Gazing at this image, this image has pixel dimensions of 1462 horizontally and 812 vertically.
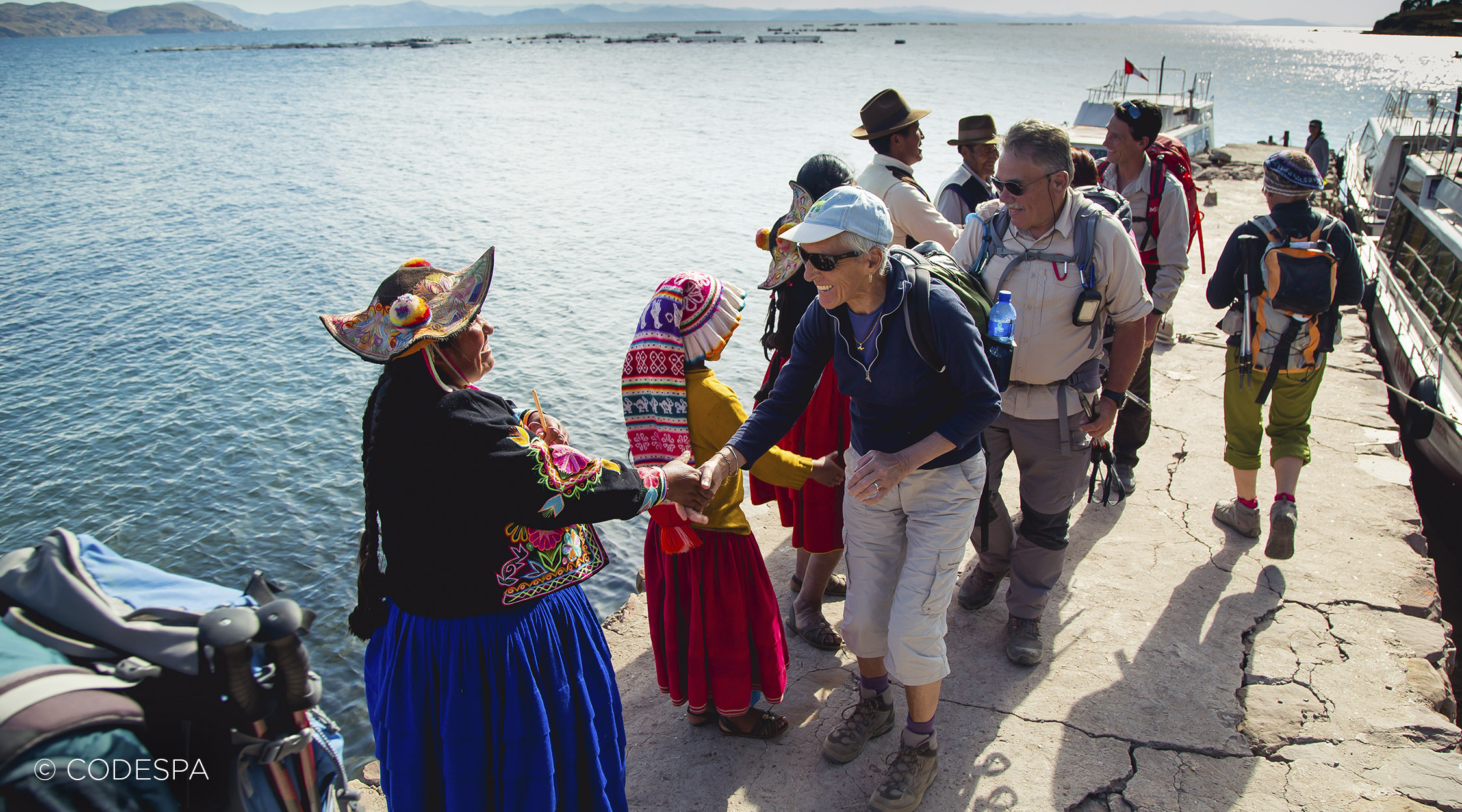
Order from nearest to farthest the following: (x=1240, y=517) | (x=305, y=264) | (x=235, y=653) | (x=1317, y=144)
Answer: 1. (x=235, y=653)
2. (x=1240, y=517)
3. (x=305, y=264)
4. (x=1317, y=144)

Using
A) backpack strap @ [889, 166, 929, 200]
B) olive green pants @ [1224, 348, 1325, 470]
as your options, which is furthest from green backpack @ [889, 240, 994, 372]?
olive green pants @ [1224, 348, 1325, 470]

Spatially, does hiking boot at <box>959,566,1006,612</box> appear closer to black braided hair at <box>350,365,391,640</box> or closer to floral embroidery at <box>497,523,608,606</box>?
floral embroidery at <box>497,523,608,606</box>

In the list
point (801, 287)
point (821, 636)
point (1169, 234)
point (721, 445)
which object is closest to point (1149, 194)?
point (1169, 234)

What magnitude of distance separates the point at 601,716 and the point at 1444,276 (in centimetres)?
941

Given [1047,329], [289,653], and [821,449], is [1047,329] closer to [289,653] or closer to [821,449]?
[821,449]

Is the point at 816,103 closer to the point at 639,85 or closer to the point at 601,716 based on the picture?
the point at 639,85

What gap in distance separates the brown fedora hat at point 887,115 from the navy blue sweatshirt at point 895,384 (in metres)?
1.77

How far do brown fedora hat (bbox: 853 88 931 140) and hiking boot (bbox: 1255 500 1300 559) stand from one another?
2.87 m

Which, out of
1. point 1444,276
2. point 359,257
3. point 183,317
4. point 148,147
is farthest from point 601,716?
point 148,147

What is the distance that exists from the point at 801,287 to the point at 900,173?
3.32 feet

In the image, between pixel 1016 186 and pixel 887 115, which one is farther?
pixel 887 115

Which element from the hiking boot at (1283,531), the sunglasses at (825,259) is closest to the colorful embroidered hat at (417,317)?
the sunglasses at (825,259)

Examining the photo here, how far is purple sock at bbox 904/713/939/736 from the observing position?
2990mm

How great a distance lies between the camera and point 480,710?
2.40 metres
